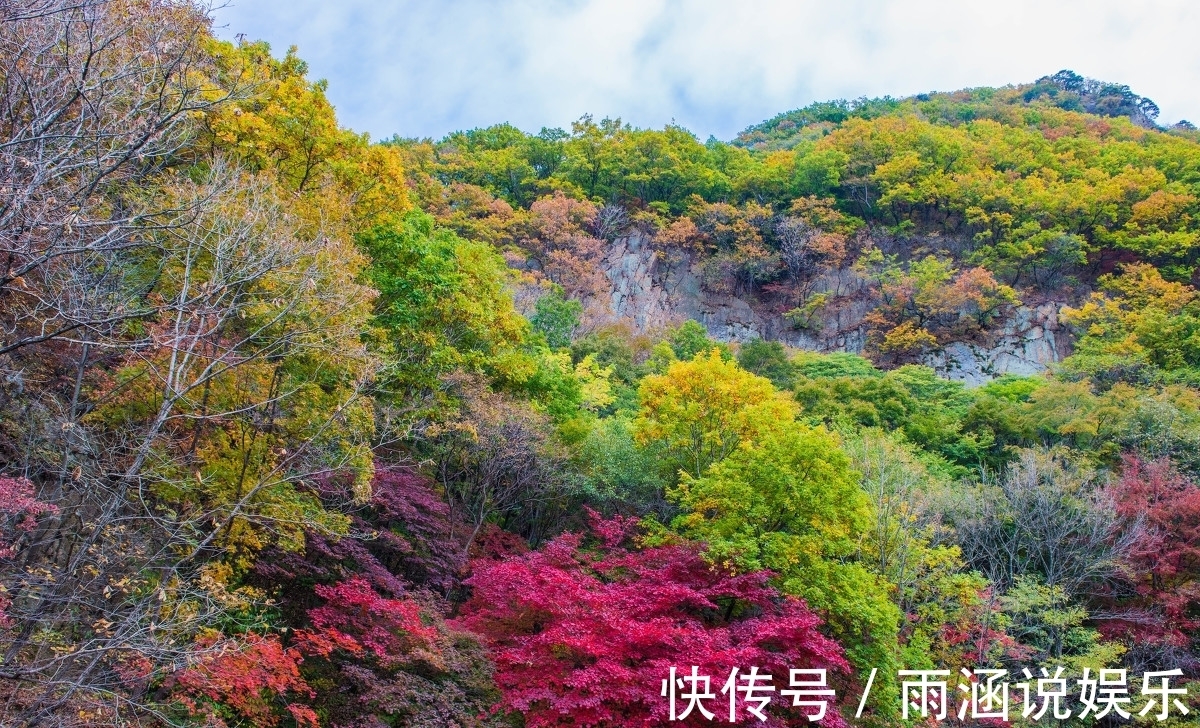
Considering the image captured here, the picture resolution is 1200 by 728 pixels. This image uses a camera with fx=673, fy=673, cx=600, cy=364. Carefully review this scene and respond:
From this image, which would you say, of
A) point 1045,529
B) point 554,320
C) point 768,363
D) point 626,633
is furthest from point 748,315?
point 626,633

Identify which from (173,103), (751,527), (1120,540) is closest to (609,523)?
(751,527)

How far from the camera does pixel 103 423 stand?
7.11 metres

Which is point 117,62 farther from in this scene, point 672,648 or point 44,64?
point 672,648

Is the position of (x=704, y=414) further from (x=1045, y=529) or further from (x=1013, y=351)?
(x=1013, y=351)

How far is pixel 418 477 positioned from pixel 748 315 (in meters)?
24.1

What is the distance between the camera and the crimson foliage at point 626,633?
6.46 m

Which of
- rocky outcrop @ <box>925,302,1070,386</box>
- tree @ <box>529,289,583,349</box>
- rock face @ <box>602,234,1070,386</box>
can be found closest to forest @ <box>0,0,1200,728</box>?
tree @ <box>529,289,583,349</box>

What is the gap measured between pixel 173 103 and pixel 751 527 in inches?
303

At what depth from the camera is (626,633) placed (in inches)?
265

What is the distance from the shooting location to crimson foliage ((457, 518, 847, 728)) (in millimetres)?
6461

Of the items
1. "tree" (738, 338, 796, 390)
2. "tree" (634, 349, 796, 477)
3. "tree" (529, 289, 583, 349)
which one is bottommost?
"tree" (634, 349, 796, 477)

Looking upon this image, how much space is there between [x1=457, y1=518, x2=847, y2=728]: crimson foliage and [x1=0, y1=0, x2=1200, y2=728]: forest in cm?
5

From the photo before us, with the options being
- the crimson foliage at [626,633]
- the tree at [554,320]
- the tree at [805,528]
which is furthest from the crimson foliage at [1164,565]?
the tree at [554,320]

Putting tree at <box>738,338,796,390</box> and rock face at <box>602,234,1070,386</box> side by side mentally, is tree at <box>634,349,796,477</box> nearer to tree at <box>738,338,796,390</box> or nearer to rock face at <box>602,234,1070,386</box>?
tree at <box>738,338,796,390</box>
